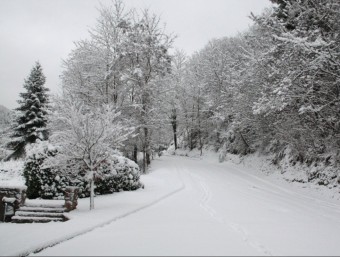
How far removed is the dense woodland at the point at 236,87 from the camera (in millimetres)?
12344

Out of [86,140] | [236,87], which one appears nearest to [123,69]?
[236,87]

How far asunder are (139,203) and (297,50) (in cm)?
960

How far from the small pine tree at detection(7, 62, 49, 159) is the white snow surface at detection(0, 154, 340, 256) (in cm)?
2100

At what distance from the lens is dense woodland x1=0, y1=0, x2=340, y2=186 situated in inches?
486

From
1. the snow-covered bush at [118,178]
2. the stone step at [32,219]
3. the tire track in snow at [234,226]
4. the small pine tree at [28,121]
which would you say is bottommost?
the stone step at [32,219]

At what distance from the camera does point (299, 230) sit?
321 inches

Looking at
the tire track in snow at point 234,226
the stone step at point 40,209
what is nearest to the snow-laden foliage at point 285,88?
the tire track in snow at point 234,226

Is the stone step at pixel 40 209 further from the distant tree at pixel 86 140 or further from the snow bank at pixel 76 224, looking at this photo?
the distant tree at pixel 86 140

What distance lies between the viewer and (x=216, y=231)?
24.9 ft

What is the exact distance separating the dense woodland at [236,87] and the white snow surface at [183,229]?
262cm

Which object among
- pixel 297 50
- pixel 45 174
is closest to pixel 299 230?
pixel 297 50

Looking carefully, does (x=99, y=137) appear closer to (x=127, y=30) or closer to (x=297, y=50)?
(x=297, y=50)

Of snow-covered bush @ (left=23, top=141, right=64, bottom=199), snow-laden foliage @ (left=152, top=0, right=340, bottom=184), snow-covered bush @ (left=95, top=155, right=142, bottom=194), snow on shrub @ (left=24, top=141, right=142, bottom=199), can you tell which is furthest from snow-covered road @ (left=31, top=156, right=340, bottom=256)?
snow-laden foliage @ (left=152, top=0, right=340, bottom=184)

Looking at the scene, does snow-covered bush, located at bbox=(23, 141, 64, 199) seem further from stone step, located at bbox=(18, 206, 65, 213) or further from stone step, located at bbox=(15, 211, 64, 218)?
stone step, located at bbox=(15, 211, 64, 218)
